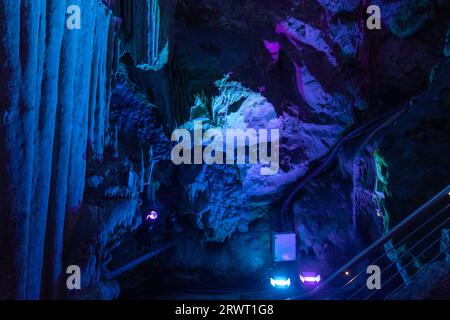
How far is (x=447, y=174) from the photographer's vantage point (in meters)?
3.84

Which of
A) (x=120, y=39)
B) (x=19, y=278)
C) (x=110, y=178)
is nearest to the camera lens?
(x=19, y=278)

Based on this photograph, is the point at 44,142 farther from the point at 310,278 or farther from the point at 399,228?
the point at 310,278

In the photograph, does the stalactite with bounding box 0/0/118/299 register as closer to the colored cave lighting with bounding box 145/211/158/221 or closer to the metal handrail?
the metal handrail

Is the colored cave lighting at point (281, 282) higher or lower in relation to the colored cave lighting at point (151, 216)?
lower

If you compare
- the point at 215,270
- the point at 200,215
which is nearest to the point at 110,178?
the point at 200,215

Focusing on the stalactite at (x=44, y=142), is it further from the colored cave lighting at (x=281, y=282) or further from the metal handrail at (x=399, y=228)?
the colored cave lighting at (x=281, y=282)

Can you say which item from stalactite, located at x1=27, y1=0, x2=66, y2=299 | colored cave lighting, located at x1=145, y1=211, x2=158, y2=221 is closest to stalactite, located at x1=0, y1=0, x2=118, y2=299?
stalactite, located at x1=27, y1=0, x2=66, y2=299

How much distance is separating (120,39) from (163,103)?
8.37 ft

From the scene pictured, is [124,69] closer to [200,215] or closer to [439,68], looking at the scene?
[200,215]

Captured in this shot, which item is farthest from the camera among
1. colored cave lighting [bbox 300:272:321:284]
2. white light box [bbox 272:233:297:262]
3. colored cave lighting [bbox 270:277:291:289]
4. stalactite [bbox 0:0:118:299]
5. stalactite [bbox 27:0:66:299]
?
white light box [bbox 272:233:297:262]

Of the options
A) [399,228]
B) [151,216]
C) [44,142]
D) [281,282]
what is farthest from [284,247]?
[44,142]

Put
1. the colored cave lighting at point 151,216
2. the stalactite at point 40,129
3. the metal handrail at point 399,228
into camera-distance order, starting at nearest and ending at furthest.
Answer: the stalactite at point 40,129 < the metal handrail at point 399,228 < the colored cave lighting at point 151,216

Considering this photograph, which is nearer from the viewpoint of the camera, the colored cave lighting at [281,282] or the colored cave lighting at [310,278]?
the colored cave lighting at [310,278]

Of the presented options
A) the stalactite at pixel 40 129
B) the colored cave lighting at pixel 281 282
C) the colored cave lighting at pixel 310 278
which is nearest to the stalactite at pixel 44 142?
the stalactite at pixel 40 129
